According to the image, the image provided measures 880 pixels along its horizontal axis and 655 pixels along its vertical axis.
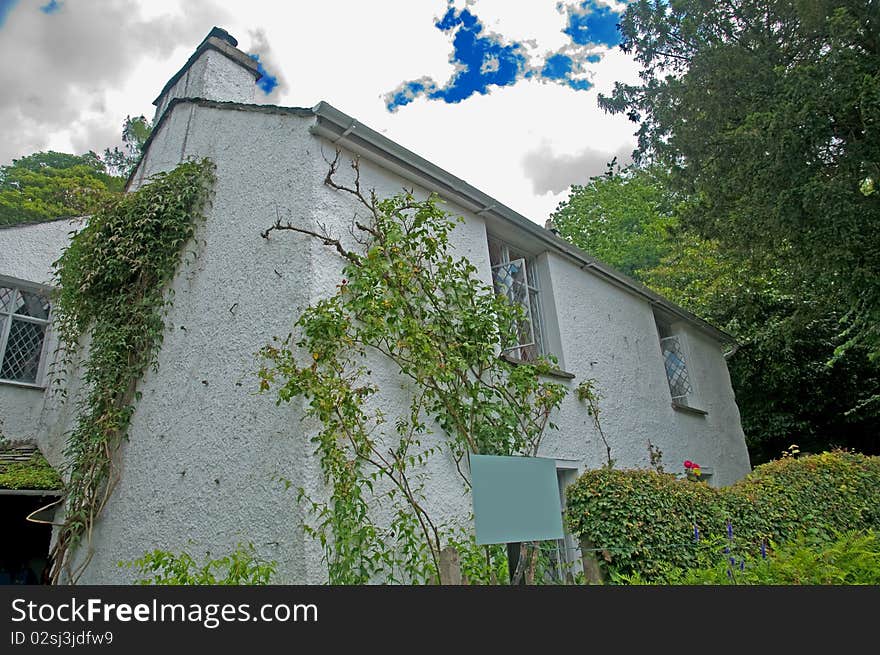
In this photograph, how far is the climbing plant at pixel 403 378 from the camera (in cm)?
461

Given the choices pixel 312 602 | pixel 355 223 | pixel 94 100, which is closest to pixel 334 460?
pixel 312 602

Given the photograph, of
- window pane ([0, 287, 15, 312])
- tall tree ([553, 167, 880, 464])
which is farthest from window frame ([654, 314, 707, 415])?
window pane ([0, 287, 15, 312])

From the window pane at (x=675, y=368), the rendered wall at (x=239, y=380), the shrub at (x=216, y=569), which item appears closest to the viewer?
the shrub at (x=216, y=569)

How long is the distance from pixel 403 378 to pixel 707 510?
344 cm

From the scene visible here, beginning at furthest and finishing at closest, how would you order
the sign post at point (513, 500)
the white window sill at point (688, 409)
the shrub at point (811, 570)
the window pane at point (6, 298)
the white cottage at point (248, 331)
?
the white window sill at point (688, 409), the window pane at point (6, 298), the white cottage at point (248, 331), the shrub at point (811, 570), the sign post at point (513, 500)

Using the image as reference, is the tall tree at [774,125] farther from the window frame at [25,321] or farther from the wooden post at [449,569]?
the window frame at [25,321]

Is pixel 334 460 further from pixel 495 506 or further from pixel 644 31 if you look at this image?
pixel 644 31

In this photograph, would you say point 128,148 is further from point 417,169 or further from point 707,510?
point 707,510

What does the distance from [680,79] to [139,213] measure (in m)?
8.04

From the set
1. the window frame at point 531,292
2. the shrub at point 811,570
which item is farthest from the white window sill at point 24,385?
the shrub at point 811,570

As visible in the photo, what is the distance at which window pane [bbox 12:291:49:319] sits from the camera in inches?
345

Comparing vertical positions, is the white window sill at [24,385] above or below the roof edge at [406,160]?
below

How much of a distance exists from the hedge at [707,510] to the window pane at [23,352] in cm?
801

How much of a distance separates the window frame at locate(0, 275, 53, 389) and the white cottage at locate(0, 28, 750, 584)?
2 centimetres
